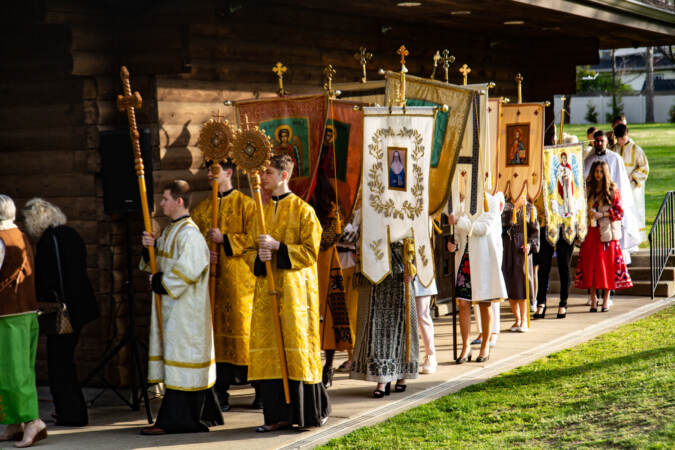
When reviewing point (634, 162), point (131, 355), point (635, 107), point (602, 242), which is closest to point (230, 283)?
point (131, 355)

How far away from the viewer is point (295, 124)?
8906 millimetres

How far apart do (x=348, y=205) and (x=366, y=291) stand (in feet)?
2.91

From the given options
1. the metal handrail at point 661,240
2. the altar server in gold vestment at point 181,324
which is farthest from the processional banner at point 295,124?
the metal handrail at point 661,240

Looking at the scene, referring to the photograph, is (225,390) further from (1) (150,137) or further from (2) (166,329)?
(1) (150,137)

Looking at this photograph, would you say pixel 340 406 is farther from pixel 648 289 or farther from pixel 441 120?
pixel 648 289

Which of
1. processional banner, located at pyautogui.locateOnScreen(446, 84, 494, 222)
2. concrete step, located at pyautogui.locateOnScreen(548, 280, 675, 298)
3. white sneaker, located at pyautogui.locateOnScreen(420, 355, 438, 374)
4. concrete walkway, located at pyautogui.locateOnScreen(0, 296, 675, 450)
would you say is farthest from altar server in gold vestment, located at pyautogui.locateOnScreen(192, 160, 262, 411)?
concrete step, located at pyautogui.locateOnScreen(548, 280, 675, 298)

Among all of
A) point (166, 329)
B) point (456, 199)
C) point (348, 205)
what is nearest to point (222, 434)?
point (166, 329)

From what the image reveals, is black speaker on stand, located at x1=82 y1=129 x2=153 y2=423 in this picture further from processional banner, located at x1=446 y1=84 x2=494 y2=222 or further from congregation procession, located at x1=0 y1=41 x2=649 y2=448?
processional banner, located at x1=446 y1=84 x2=494 y2=222

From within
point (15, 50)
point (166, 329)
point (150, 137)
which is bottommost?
point (166, 329)

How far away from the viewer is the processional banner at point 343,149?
902cm

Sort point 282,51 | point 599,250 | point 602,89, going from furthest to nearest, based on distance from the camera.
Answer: point 602,89, point 599,250, point 282,51

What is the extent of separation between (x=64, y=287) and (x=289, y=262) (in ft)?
5.67

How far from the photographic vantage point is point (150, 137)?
8.69m

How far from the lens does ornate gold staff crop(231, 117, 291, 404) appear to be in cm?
731
